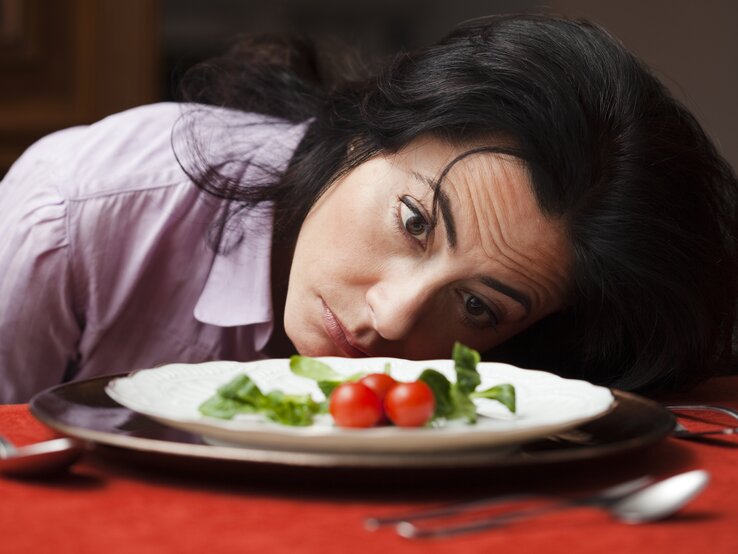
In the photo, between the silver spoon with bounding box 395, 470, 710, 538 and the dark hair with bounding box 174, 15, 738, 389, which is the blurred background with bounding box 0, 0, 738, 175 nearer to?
the dark hair with bounding box 174, 15, 738, 389

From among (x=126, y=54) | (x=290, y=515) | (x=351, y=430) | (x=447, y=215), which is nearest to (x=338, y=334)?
(x=447, y=215)

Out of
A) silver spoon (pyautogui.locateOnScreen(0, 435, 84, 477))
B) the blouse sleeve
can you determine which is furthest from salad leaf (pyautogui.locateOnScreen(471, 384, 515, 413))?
the blouse sleeve

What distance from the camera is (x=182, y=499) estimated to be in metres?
0.75

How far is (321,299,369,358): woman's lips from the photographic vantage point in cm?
148

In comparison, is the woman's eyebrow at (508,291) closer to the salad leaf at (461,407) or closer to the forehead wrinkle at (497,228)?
the forehead wrinkle at (497,228)

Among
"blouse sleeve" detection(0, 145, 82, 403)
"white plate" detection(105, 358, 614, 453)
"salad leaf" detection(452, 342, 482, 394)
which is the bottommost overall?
"blouse sleeve" detection(0, 145, 82, 403)

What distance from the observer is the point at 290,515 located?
72 centimetres

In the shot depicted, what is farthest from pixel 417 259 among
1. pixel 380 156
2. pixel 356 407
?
pixel 356 407

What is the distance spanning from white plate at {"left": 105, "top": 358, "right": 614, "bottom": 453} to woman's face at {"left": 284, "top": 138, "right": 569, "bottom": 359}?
0.87 feet

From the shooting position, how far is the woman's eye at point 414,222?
4.63ft

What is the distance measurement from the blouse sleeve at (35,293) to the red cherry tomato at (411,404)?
3.09 ft

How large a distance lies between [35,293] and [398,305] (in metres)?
0.62

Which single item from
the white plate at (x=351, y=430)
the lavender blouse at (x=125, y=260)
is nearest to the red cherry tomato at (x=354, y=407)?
the white plate at (x=351, y=430)

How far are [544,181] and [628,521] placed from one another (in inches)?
30.9
